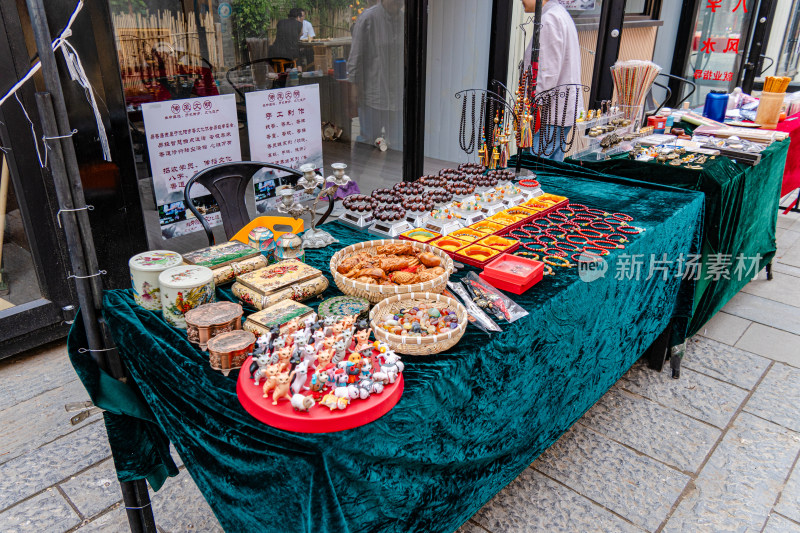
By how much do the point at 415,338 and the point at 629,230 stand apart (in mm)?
1230

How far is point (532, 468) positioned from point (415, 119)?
2762mm

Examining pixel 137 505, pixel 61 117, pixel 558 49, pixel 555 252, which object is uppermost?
pixel 558 49

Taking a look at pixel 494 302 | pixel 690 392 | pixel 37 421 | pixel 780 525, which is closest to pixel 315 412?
pixel 494 302

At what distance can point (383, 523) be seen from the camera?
3.86 feet

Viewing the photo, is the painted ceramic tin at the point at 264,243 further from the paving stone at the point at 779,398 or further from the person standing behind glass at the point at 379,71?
the person standing behind glass at the point at 379,71

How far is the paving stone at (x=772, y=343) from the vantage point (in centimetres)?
277

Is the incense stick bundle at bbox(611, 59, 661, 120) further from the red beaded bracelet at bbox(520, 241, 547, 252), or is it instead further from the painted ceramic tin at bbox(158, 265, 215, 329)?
the painted ceramic tin at bbox(158, 265, 215, 329)

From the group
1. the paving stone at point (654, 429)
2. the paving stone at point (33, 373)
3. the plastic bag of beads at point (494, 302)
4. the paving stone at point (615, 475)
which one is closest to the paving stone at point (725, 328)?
the paving stone at point (654, 429)

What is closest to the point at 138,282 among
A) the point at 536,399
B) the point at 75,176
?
the point at 75,176

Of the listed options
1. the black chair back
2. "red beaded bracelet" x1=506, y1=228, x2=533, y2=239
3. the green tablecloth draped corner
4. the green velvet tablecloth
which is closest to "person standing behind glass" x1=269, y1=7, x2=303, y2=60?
the black chair back

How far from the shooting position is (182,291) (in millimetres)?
1333

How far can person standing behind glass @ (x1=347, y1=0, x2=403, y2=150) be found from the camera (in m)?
3.71

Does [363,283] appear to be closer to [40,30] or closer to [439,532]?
[439,532]

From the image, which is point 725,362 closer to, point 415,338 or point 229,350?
point 415,338
